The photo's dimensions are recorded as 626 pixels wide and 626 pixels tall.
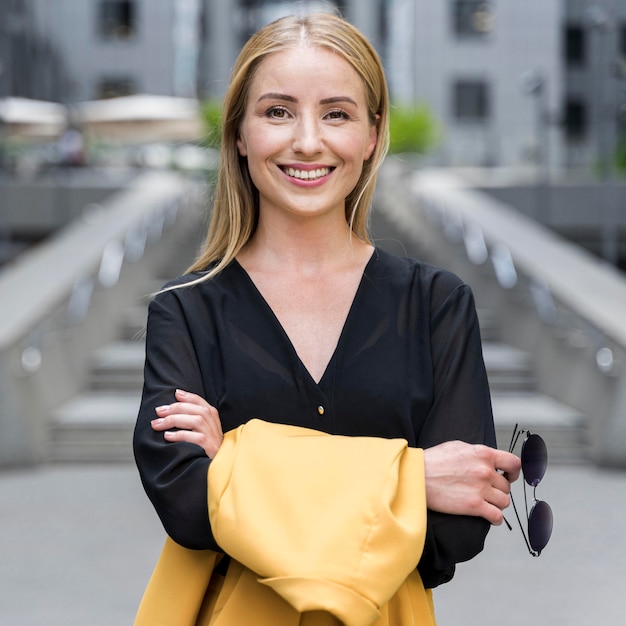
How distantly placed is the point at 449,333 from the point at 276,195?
40cm

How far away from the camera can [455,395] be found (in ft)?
6.13

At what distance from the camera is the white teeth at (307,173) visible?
6.31ft

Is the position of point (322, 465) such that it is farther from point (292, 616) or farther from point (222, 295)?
point (222, 295)

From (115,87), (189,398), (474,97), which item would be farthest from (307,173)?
(115,87)

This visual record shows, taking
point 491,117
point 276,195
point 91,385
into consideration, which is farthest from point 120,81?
point 276,195

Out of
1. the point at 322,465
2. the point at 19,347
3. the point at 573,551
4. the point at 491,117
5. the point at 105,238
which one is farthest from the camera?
the point at 491,117

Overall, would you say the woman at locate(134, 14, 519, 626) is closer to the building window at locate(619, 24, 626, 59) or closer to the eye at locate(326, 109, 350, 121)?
the eye at locate(326, 109, 350, 121)

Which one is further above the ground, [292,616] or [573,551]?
[292,616]

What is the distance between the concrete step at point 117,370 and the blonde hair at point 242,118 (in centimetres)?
666

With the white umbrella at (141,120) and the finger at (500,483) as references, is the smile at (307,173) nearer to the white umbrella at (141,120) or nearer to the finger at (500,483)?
the finger at (500,483)

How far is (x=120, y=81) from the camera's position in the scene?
134 ft

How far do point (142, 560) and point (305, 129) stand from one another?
12.7 ft

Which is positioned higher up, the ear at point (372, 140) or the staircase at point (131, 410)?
the ear at point (372, 140)

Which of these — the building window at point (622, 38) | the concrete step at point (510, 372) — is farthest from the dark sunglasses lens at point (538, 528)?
the building window at point (622, 38)
